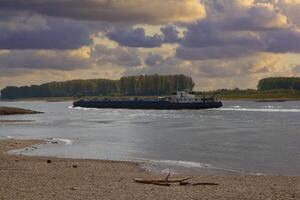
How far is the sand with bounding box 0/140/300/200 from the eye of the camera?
2002 centimetres

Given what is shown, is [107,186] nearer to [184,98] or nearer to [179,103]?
[179,103]

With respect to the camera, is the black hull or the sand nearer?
the sand

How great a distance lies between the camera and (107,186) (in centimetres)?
2242

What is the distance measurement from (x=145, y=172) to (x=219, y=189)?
847 cm

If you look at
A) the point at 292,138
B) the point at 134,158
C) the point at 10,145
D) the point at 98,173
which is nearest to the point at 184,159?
the point at 134,158

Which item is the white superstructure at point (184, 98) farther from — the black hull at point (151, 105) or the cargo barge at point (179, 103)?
the black hull at point (151, 105)

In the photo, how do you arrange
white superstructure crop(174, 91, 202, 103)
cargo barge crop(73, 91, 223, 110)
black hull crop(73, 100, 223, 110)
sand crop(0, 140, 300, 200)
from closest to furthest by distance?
sand crop(0, 140, 300, 200), cargo barge crop(73, 91, 223, 110), black hull crop(73, 100, 223, 110), white superstructure crop(174, 91, 202, 103)

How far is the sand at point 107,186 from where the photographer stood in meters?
20.0

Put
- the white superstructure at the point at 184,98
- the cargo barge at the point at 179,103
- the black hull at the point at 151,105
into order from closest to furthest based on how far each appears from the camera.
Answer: the cargo barge at the point at 179,103
the black hull at the point at 151,105
the white superstructure at the point at 184,98

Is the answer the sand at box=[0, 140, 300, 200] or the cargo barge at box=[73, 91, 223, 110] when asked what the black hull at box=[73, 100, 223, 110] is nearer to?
the cargo barge at box=[73, 91, 223, 110]

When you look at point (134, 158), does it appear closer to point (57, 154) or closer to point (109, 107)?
point (57, 154)

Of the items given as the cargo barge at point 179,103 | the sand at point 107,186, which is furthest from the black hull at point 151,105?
the sand at point 107,186

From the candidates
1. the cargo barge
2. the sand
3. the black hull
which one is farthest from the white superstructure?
the sand

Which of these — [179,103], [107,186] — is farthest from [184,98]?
[107,186]
